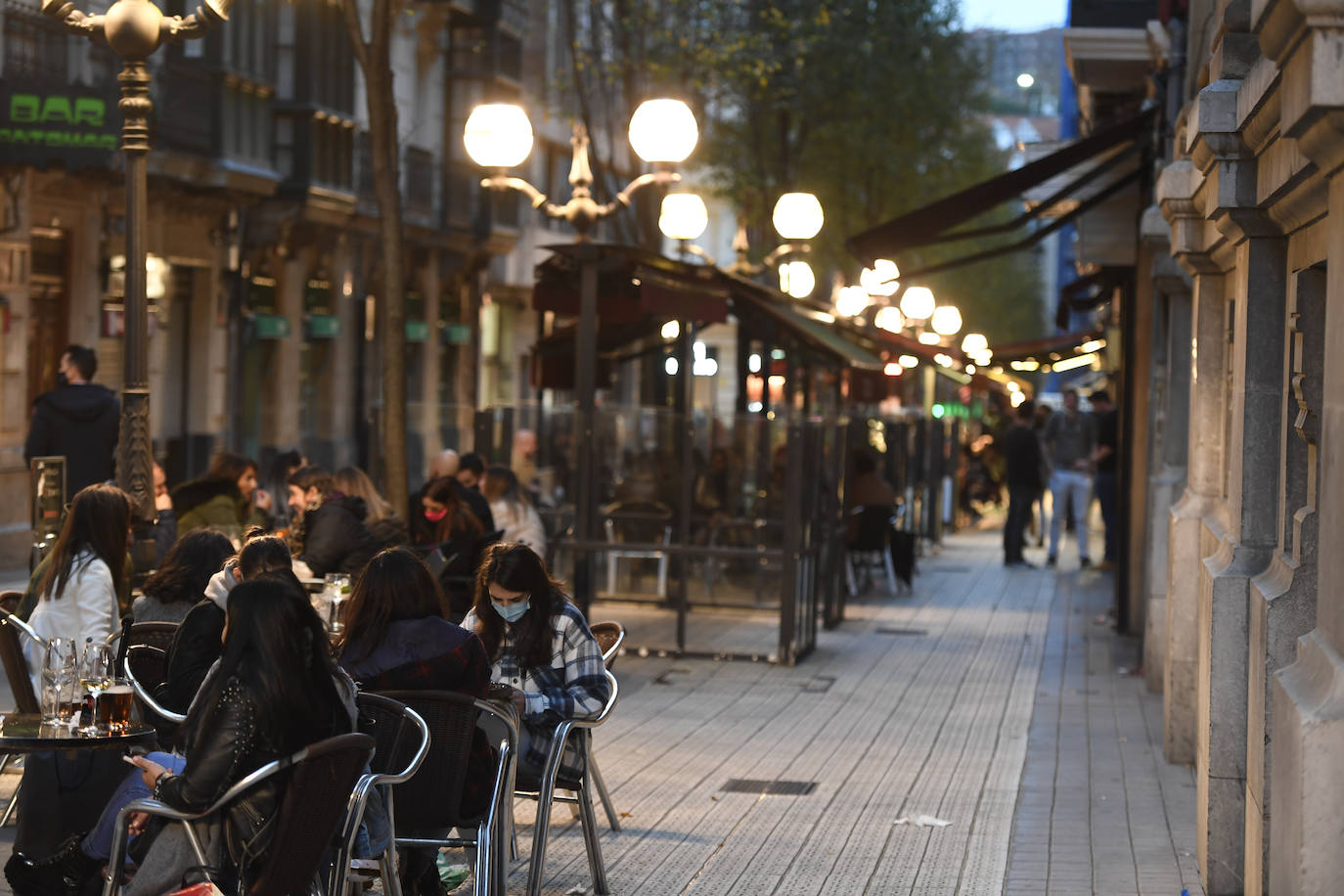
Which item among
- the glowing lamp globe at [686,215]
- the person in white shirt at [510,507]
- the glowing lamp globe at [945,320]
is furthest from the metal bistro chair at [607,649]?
the glowing lamp globe at [945,320]

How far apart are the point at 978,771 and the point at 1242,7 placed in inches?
183

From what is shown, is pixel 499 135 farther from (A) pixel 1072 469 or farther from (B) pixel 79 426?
(A) pixel 1072 469

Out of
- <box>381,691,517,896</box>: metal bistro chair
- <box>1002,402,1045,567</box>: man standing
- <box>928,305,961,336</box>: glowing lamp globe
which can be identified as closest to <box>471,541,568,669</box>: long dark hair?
<box>381,691,517,896</box>: metal bistro chair

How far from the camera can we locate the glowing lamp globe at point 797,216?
18.6 m

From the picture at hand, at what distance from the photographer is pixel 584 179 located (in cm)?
1533

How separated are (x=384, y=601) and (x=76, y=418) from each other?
A: 25.8 ft

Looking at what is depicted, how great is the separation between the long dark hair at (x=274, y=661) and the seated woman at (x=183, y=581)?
2.50m

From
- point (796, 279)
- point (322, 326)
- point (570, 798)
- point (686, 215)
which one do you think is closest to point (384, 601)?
point (570, 798)

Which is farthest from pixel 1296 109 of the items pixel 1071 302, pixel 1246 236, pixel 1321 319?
pixel 1071 302

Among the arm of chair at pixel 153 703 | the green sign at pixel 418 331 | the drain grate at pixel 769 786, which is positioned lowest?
the drain grate at pixel 769 786

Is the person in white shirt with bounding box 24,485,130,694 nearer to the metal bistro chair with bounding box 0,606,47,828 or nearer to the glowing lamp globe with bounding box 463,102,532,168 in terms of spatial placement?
the metal bistro chair with bounding box 0,606,47,828

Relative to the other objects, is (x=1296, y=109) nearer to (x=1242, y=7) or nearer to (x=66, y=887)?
(x=1242, y=7)

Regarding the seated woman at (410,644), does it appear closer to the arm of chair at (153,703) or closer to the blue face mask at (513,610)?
the arm of chair at (153,703)

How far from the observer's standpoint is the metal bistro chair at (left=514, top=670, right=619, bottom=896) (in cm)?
697
